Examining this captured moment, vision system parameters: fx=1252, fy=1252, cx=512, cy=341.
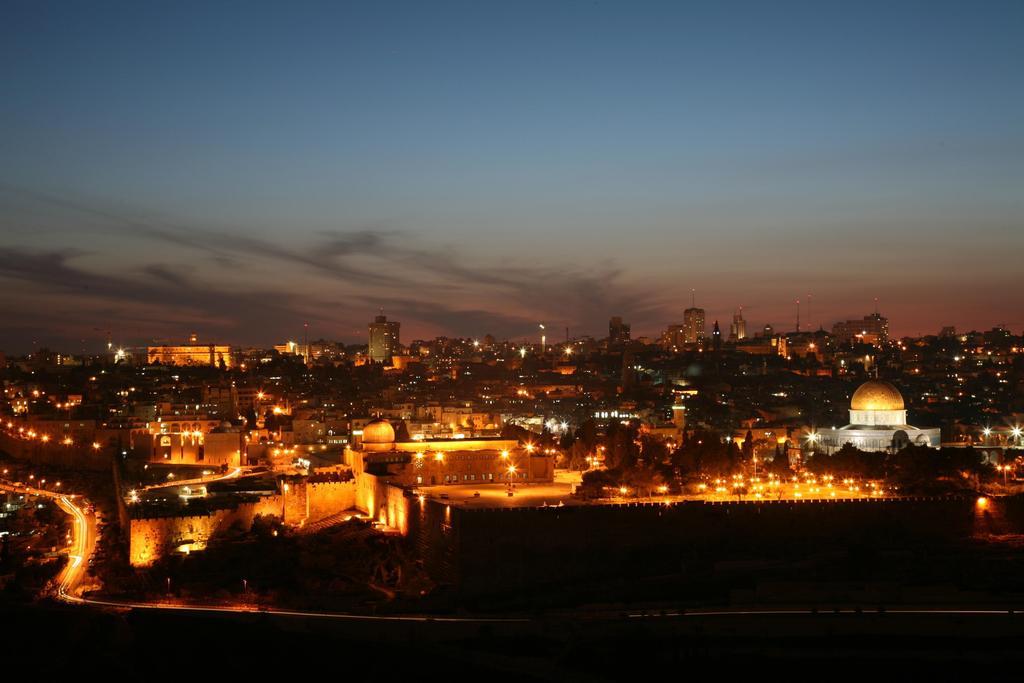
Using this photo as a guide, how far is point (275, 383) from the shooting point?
2559 inches

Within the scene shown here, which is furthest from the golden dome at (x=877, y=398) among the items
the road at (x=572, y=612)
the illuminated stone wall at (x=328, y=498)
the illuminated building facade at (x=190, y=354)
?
the illuminated building facade at (x=190, y=354)

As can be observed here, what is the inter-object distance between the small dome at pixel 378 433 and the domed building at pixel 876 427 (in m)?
14.4

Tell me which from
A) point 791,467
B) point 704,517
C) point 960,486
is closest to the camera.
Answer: point 704,517

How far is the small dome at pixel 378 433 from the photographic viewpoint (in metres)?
34.8

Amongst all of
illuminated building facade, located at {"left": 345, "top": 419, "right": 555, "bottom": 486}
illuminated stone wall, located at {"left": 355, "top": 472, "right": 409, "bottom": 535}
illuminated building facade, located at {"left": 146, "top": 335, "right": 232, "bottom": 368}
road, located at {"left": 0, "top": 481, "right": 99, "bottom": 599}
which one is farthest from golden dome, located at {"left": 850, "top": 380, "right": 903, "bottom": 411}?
illuminated building facade, located at {"left": 146, "top": 335, "right": 232, "bottom": 368}

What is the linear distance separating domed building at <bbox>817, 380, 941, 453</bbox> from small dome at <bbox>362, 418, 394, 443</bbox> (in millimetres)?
14383

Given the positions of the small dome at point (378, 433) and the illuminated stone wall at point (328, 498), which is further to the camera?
the small dome at point (378, 433)

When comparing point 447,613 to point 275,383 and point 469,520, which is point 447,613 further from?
point 275,383

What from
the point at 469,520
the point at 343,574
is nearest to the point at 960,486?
the point at 469,520

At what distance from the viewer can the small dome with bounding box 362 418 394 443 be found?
34812 millimetres

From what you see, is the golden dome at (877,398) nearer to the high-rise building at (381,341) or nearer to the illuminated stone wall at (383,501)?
the illuminated stone wall at (383,501)

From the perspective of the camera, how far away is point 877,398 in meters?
40.9

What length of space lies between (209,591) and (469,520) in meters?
5.40

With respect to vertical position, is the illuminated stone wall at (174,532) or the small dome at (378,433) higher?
the small dome at (378,433)
